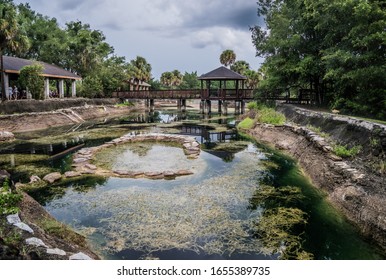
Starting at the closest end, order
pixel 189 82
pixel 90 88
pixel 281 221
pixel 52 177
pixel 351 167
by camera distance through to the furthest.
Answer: pixel 281 221 < pixel 351 167 < pixel 52 177 < pixel 90 88 < pixel 189 82

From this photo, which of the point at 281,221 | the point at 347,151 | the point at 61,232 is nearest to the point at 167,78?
the point at 347,151

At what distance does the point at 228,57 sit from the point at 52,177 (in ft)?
197

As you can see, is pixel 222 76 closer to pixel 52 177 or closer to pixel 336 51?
pixel 336 51

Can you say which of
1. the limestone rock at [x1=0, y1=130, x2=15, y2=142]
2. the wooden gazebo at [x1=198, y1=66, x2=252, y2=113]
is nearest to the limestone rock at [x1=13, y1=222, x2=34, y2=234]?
the limestone rock at [x1=0, y1=130, x2=15, y2=142]

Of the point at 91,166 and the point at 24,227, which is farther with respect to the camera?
the point at 91,166

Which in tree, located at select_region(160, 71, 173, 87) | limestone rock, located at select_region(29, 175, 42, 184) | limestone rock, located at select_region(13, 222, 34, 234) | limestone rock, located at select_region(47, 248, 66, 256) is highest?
tree, located at select_region(160, 71, 173, 87)

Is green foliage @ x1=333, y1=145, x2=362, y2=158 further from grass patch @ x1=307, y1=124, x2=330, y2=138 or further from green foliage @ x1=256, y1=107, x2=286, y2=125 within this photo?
green foliage @ x1=256, y1=107, x2=286, y2=125

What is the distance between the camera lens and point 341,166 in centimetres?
944

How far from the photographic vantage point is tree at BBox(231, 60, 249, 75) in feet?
198

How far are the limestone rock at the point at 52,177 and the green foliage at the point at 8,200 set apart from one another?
3396 mm

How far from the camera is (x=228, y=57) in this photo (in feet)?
215

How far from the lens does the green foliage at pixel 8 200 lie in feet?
19.2

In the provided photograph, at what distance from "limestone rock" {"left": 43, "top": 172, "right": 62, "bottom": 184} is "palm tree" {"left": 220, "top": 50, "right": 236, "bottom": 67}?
5944 centimetres

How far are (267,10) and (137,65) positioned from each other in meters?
31.1
